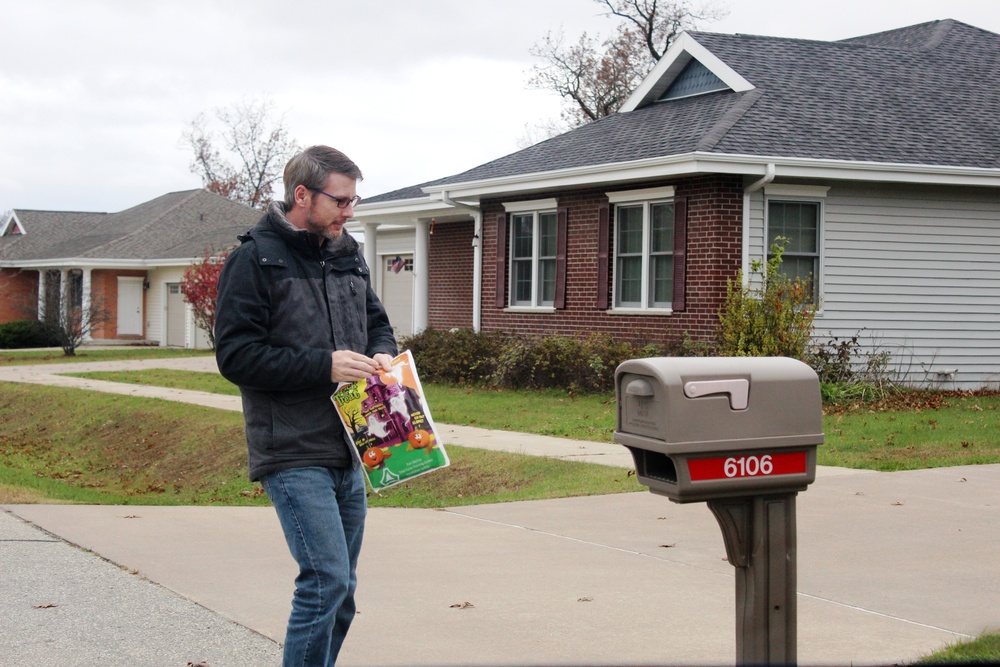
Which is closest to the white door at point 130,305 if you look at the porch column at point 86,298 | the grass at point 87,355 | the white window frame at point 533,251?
the porch column at point 86,298

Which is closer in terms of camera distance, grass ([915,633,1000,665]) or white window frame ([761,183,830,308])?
grass ([915,633,1000,665])

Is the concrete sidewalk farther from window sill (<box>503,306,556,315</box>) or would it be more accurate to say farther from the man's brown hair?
window sill (<box>503,306,556,315</box>)

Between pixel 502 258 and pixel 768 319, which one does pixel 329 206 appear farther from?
pixel 502 258

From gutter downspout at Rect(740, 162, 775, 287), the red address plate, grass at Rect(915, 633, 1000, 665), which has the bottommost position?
grass at Rect(915, 633, 1000, 665)

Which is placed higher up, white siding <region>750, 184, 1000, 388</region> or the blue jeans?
white siding <region>750, 184, 1000, 388</region>

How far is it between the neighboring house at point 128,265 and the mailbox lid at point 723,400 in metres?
31.7

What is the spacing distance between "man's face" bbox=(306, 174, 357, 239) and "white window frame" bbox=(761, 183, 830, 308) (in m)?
12.9

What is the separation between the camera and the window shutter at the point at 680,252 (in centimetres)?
1653

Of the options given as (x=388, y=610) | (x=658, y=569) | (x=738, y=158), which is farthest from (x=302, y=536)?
(x=738, y=158)

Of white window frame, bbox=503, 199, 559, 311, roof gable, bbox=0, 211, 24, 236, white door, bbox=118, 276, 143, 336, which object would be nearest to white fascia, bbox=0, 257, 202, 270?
white door, bbox=118, 276, 143, 336

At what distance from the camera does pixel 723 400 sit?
11.3 ft

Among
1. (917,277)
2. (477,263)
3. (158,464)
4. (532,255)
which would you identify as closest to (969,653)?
(158,464)

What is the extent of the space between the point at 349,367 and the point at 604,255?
1434 cm

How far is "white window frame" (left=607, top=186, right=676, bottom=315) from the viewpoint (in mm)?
17094
